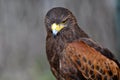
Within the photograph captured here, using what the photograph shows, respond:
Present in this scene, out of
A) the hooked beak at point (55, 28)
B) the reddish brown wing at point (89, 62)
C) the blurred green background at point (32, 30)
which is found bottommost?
the blurred green background at point (32, 30)

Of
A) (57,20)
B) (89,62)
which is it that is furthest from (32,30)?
(89,62)

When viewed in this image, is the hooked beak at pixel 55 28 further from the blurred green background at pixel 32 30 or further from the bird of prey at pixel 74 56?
the blurred green background at pixel 32 30

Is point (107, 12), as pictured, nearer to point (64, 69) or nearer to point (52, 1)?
point (52, 1)

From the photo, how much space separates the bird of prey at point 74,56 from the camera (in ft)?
39.0

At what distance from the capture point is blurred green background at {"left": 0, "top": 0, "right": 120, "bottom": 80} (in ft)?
52.9

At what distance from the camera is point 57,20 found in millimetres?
11945

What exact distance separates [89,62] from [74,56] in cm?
18

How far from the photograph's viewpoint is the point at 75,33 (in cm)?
1215

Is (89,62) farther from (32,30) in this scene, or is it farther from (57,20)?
(32,30)

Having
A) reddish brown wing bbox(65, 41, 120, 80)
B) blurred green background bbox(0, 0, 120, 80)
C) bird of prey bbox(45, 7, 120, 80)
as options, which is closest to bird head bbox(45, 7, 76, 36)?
bird of prey bbox(45, 7, 120, 80)

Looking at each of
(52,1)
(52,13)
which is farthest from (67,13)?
(52,1)

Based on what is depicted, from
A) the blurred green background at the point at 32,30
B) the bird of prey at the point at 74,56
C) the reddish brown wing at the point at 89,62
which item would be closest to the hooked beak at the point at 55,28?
the bird of prey at the point at 74,56

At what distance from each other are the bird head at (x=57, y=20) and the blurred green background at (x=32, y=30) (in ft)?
13.1

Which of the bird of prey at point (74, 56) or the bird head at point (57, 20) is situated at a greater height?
the bird head at point (57, 20)
